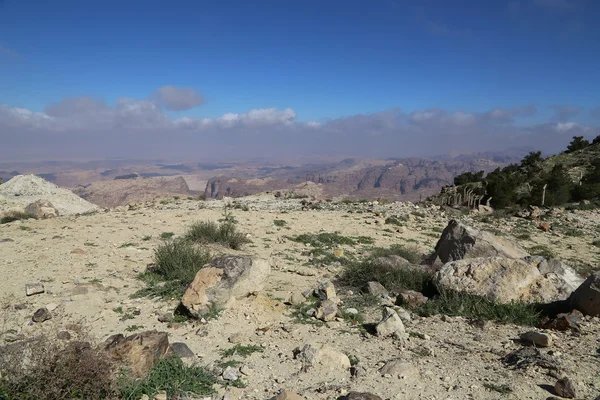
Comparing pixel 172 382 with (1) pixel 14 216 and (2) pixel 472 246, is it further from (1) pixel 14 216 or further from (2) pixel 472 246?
(1) pixel 14 216

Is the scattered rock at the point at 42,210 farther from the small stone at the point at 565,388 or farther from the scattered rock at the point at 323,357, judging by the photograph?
the small stone at the point at 565,388

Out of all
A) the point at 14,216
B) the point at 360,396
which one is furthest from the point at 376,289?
the point at 14,216

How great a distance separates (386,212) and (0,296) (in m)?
14.8

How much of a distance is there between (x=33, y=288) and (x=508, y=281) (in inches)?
317

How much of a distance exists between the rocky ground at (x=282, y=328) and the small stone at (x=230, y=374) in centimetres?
10

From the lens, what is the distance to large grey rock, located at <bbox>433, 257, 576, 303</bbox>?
5828mm

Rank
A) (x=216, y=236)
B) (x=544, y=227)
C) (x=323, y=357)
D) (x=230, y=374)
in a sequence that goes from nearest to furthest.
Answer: (x=230, y=374)
(x=323, y=357)
(x=216, y=236)
(x=544, y=227)

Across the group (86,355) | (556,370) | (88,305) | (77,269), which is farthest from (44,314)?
(556,370)

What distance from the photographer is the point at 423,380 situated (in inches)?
157

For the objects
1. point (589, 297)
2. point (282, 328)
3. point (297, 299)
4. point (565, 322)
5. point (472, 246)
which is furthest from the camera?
point (472, 246)

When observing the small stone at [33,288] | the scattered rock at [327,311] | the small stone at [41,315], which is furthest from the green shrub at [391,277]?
the small stone at [33,288]

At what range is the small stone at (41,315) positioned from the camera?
547 centimetres

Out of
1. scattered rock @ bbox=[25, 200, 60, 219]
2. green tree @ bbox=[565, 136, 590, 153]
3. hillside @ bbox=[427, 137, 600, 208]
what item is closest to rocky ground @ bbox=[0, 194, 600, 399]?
scattered rock @ bbox=[25, 200, 60, 219]

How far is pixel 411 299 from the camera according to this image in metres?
6.31
